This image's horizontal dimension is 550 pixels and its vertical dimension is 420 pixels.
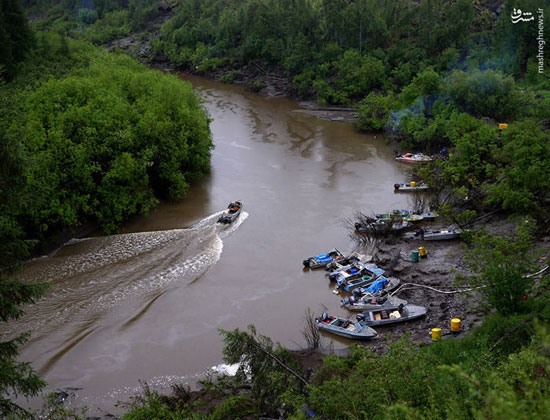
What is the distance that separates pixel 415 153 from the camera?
5038 centimetres

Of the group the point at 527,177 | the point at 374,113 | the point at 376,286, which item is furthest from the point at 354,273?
the point at 374,113

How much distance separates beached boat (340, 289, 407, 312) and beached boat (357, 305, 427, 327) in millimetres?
313

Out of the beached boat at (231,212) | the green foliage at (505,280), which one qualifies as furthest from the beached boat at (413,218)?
the green foliage at (505,280)

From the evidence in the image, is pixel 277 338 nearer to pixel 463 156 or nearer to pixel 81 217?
pixel 81 217

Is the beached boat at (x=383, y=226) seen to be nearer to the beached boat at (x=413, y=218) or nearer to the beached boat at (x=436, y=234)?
the beached boat at (x=413, y=218)

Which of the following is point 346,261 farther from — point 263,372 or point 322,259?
point 263,372

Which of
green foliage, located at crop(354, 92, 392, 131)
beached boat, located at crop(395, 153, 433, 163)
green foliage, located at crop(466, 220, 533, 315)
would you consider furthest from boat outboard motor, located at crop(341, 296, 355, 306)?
green foliage, located at crop(354, 92, 392, 131)

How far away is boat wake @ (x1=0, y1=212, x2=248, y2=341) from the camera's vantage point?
25.9 meters

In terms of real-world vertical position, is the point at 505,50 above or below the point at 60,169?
above

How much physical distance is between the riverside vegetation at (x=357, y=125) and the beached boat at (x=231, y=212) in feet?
15.7

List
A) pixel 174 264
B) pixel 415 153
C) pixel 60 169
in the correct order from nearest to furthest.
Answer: pixel 174 264 < pixel 60 169 < pixel 415 153

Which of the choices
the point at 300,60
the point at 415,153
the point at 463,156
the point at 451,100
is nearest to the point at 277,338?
the point at 463,156

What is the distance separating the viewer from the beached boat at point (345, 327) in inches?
952

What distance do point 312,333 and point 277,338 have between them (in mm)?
2460
